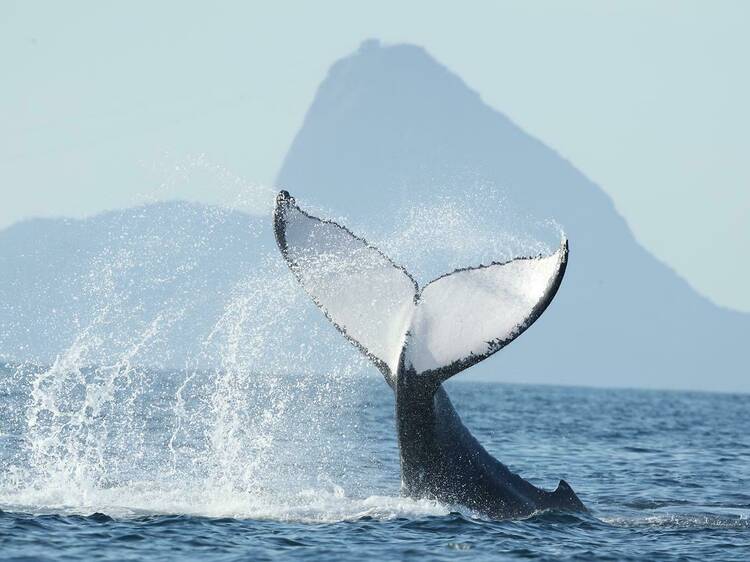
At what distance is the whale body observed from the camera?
33.3 feet

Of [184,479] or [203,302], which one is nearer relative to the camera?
[184,479]

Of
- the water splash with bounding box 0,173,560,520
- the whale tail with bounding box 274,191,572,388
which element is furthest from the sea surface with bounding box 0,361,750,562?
the whale tail with bounding box 274,191,572,388

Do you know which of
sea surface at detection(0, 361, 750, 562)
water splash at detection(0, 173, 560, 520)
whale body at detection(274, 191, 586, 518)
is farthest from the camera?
water splash at detection(0, 173, 560, 520)

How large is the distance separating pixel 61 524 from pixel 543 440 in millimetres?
17954

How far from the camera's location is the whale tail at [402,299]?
402 inches

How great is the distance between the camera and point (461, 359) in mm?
10383

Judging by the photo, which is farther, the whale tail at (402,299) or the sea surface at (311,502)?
the sea surface at (311,502)

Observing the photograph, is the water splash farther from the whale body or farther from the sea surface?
the whale body

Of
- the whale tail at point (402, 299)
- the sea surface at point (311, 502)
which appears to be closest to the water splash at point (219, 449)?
the sea surface at point (311, 502)

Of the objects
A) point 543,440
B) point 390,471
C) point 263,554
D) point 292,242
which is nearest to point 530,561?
point 263,554

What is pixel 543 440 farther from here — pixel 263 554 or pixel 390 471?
pixel 263 554

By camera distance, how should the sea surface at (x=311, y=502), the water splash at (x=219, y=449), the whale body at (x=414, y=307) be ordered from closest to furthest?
the whale body at (x=414, y=307)
the sea surface at (x=311, y=502)
the water splash at (x=219, y=449)

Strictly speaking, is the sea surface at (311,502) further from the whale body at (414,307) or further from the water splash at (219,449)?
the whale body at (414,307)

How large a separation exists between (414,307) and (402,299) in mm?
143
